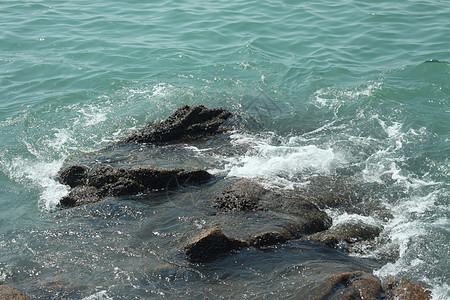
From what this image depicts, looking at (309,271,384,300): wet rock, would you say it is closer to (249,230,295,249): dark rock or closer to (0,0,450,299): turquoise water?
(0,0,450,299): turquoise water

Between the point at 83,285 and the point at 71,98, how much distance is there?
9.47 m

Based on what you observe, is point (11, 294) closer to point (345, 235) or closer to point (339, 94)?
point (345, 235)

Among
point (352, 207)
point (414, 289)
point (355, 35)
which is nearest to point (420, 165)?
point (352, 207)

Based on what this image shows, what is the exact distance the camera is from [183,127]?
10.8m

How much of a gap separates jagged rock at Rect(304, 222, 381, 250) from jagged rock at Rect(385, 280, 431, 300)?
3.62 feet

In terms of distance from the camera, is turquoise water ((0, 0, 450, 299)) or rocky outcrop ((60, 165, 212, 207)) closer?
turquoise water ((0, 0, 450, 299))

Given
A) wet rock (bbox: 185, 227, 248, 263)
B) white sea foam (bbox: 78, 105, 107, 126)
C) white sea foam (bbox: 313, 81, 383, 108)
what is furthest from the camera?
white sea foam (bbox: 313, 81, 383, 108)

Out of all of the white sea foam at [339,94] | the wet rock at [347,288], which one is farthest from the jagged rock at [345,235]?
the white sea foam at [339,94]

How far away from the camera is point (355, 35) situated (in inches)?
703

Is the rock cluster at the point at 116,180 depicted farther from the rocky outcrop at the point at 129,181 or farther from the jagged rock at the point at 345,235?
the jagged rock at the point at 345,235

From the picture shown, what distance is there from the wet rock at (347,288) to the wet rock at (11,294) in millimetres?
3800

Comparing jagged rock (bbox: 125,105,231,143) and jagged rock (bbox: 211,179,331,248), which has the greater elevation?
jagged rock (bbox: 125,105,231,143)

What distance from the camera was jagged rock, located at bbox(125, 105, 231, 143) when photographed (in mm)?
10578

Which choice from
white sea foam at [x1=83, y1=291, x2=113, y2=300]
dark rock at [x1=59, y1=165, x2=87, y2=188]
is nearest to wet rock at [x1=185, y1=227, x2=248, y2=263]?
white sea foam at [x1=83, y1=291, x2=113, y2=300]
